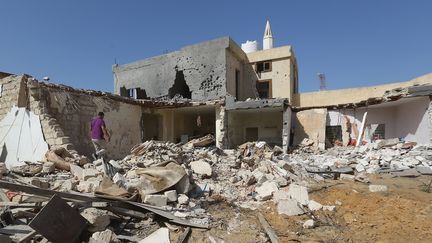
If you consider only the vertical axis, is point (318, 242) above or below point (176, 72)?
below

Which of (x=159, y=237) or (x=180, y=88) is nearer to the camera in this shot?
(x=159, y=237)

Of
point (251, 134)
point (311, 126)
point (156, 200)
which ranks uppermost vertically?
point (311, 126)

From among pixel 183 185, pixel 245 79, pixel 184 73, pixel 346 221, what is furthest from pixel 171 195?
pixel 245 79

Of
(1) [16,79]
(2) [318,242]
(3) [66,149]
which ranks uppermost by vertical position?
(1) [16,79]

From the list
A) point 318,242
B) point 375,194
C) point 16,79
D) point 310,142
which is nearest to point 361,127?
point 310,142

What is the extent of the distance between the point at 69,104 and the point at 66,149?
2165 mm

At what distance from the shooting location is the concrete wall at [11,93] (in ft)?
25.7

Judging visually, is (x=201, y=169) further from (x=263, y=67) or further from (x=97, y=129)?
(x=263, y=67)

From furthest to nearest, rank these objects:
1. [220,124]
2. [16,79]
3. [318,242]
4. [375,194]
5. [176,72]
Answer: [176,72] → [220,124] → [16,79] → [375,194] → [318,242]

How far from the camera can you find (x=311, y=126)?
48.1ft

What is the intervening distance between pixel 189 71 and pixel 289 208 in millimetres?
13889

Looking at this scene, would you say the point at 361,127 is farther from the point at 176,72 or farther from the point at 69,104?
the point at 69,104

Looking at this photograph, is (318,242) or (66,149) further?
(66,149)

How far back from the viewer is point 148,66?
1930 cm
